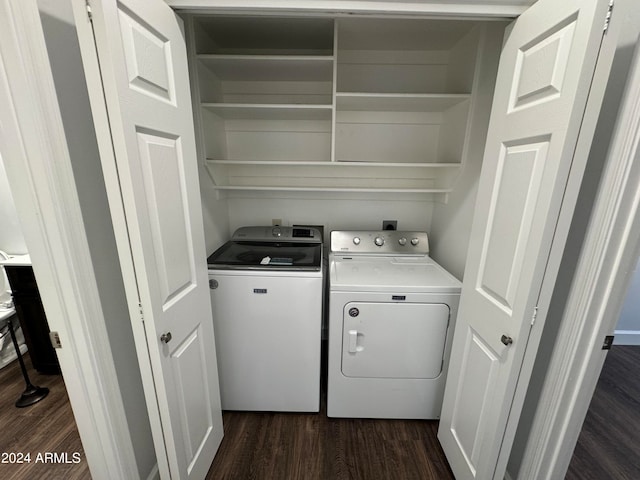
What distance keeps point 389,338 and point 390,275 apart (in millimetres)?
362

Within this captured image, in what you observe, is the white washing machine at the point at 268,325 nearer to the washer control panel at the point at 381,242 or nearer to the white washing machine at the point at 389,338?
the white washing machine at the point at 389,338

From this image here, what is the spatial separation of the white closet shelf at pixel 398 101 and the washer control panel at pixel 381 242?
0.87 metres

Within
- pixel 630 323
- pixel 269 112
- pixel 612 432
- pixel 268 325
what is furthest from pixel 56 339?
pixel 630 323

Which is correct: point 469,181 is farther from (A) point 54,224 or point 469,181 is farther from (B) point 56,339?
(B) point 56,339

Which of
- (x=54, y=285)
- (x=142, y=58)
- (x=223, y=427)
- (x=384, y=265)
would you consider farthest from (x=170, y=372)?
(x=384, y=265)

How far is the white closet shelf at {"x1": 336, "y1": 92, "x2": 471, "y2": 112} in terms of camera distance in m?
1.58

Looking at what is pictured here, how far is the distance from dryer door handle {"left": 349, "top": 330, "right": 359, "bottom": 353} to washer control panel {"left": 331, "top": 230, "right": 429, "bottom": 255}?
0.64 metres

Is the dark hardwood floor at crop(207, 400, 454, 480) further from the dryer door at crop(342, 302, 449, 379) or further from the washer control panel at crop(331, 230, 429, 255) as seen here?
the washer control panel at crop(331, 230, 429, 255)

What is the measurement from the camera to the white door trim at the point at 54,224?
695mm

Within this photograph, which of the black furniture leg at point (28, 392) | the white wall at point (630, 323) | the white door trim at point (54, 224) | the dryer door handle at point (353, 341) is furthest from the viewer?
the white wall at point (630, 323)

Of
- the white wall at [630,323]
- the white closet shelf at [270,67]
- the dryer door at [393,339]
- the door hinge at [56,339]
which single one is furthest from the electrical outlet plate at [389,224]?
the white wall at [630,323]

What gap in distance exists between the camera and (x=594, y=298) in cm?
88

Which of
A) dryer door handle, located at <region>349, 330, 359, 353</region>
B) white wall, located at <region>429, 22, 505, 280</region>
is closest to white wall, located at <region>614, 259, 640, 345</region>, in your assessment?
white wall, located at <region>429, 22, 505, 280</region>

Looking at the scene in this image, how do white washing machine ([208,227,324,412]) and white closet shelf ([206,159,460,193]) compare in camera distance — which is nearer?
white washing machine ([208,227,324,412])
